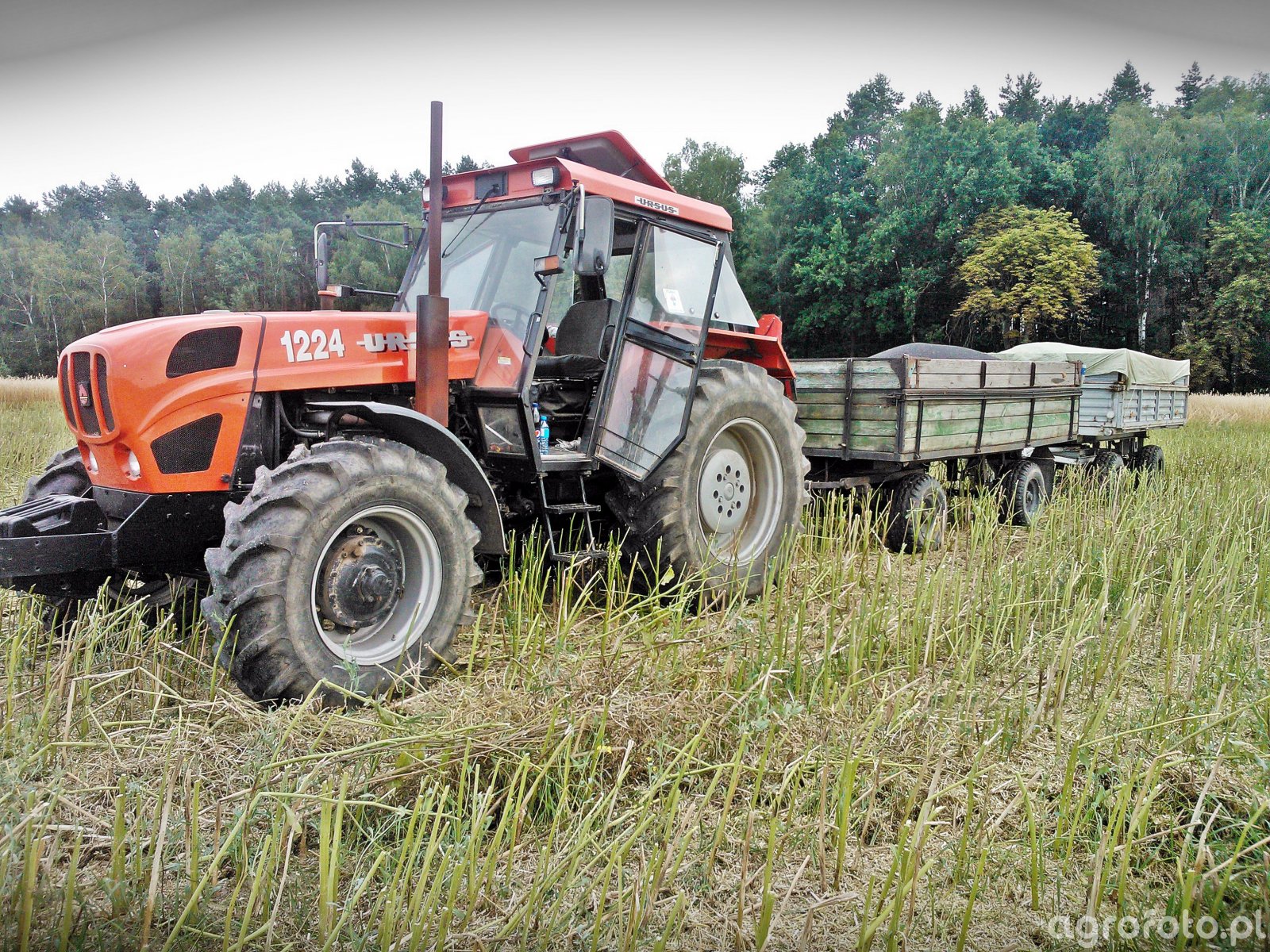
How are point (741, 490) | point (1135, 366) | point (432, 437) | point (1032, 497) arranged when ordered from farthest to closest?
1. point (1135, 366)
2. point (1032, 497)
3. point (741, 490)
4. point (432, 437)

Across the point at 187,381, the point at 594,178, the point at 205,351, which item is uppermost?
the point at 594,178

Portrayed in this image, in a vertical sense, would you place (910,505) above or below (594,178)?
below

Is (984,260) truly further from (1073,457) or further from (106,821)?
(106,821)

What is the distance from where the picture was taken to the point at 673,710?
282 cm

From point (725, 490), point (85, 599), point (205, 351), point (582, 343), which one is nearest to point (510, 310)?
point (582, 343)

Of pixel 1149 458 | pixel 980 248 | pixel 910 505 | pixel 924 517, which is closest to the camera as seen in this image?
pixel 924 517

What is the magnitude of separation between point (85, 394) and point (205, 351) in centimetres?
52

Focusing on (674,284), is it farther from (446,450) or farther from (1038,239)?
(1038,239)

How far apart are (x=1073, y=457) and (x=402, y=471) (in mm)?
7966

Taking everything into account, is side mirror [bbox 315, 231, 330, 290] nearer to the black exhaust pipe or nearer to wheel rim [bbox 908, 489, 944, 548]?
the black exhaust pipe

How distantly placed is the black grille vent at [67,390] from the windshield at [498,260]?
1.65m

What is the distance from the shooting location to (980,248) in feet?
119

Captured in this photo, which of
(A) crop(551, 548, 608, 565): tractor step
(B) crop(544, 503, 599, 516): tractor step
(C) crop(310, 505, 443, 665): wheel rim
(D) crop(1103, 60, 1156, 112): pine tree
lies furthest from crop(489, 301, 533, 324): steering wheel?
(D) crop(1103, 60, 1156, 112): pine tree

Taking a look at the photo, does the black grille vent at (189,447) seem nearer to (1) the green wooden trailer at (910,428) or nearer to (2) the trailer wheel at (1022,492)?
(1) the green wooden trailer at (910,428)
